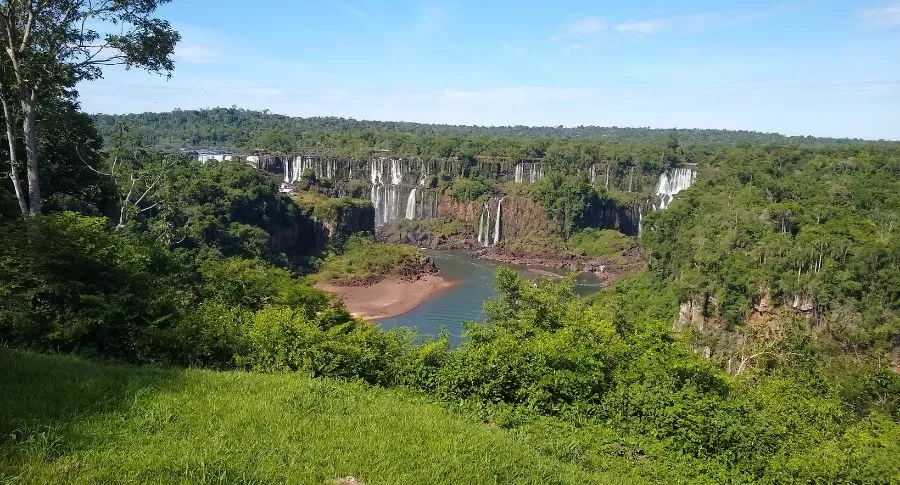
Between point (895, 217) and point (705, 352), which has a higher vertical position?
point (895, 217)

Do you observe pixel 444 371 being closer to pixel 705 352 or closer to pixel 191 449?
pixel 191 449

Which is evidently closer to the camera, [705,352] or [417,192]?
[705,352]

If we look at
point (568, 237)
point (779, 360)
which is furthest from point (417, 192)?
point (779, 360)

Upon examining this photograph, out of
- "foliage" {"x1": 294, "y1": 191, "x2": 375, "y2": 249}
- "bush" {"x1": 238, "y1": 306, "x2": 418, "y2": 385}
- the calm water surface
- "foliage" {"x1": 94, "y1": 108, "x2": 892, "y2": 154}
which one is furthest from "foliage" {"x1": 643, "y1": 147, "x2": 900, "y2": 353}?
"foliage" {"x1": 94, "y1": 108, "x2": 892, "y2": 154}

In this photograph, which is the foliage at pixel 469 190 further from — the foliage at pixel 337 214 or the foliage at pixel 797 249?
the foliage at pixel 797 249

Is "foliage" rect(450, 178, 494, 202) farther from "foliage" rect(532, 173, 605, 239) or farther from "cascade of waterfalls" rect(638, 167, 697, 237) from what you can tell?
"cascade of waterfalls" rect(638, 167, 697, 237)

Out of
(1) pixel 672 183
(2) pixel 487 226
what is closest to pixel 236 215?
(2) pixel 487 226

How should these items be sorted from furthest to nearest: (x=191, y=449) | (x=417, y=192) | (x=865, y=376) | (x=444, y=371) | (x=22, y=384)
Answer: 1. (x=417, y=192)
2. (x=865, y=376)
3. (x=444, y=371)
4. (x=22, y=384)
5. (x=191, y=449)
